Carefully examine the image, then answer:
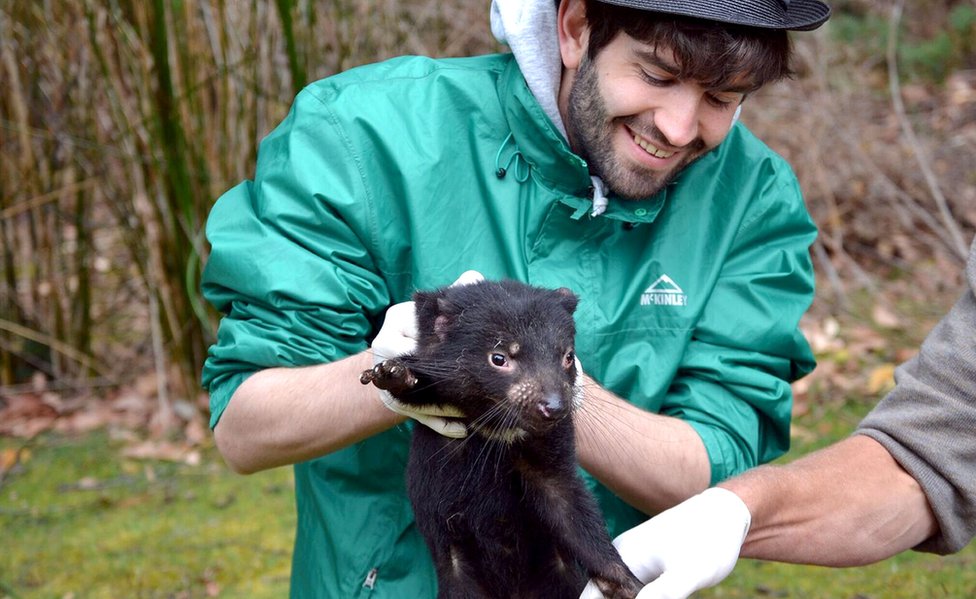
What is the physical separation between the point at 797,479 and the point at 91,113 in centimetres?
413

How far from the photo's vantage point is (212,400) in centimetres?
301

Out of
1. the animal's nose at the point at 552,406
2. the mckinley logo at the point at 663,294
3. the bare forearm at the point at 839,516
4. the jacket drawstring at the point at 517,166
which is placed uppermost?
the jacket drawstring at the point at 517,166

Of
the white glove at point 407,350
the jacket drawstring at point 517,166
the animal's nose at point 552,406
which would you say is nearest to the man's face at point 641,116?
the jacket drawstring at point 517,166

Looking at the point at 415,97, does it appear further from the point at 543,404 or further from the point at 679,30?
the point at 543,404

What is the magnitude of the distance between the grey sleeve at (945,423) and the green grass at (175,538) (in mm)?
1326

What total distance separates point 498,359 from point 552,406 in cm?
21

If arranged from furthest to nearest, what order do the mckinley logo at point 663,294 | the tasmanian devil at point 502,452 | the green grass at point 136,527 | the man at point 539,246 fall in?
1. the green grass at point 136,527
2. the mckinley logo at point 663,294
3. the man at point 539,246
4. the tasmanian devil at point 502,452

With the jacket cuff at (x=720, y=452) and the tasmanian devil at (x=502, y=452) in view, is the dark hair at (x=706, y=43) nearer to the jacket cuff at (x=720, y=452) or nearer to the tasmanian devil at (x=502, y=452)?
the tasmanian devil at (x=502, y=452)

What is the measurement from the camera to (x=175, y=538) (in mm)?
4910

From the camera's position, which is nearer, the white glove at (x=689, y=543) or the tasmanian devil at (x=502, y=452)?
the tasmanian devil at (x=502, y=452)

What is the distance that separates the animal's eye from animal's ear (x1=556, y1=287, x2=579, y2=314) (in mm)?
224

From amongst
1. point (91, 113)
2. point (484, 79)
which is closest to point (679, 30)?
point (484, 79)

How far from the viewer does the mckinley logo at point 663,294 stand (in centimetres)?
307

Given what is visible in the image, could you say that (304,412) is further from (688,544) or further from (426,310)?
(688,544)
